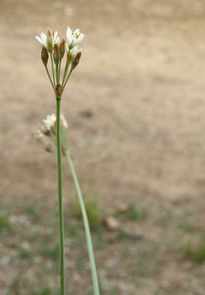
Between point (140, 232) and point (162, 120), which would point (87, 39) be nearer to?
point (162, 120)

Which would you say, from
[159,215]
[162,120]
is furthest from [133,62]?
[159,215]

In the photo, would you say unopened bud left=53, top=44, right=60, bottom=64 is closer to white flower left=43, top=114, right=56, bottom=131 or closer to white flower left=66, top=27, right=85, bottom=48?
white flower left=66, top=27, right=85, bottom=48

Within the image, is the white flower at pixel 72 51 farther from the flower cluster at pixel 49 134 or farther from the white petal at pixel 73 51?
the flower cluster at pixel 49 134

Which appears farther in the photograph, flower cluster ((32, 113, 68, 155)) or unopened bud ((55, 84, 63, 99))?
flower cluster ((32, 113, 68, 155))

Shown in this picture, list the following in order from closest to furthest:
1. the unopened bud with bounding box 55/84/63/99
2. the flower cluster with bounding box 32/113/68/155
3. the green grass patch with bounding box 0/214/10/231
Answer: the unopened bud with bounding box 55/84/63/99, the flower cluster with bounding box 32/113/68/155, the green grass patch with bounding box 0/214/10/231

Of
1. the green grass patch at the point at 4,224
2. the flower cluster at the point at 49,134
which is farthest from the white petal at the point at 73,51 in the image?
the green grass patch at the point at 4,224

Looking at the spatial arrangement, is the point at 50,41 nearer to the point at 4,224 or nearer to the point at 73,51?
the point at 73,51

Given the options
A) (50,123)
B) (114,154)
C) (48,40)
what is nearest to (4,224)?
(114,154)

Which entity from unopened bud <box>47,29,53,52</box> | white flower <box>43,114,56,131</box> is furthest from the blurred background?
unopened bud <box>47,29,53,52</box>
